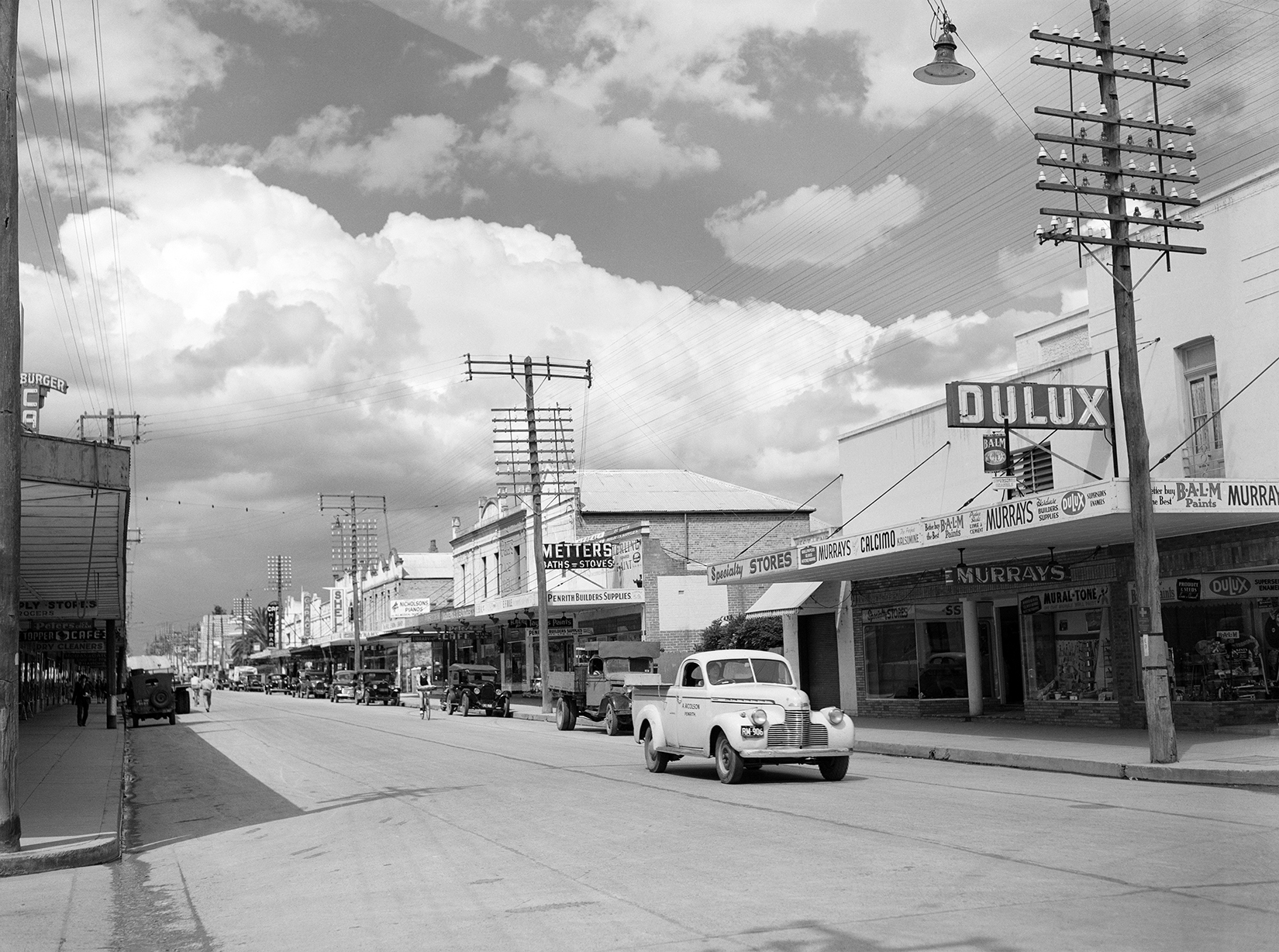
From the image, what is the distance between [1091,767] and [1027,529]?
173 inches

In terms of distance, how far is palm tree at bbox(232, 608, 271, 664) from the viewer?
155 meters

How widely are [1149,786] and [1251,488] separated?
17.6 ft

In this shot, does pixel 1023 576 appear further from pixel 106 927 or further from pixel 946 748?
pixel 106 927

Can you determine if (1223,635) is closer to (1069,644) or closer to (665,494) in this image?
(1069,644)

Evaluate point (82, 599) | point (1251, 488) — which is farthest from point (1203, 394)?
point (82, 599)

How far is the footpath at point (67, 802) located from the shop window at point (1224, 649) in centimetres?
1768

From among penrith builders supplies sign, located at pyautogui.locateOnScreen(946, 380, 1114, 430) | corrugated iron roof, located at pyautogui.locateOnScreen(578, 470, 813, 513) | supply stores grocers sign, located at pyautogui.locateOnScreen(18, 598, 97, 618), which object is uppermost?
corrugated iron roof, located at pyautogui.locateOnScreen(578, 470, 813, 513)

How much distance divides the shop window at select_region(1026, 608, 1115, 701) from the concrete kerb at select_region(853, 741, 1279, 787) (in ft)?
14.4

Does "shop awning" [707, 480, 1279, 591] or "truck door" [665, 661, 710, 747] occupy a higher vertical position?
"shop awning" [707, 480, 1279, 591]

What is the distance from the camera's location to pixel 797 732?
17.2 m

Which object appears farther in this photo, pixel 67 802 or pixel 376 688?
pixel 376 688

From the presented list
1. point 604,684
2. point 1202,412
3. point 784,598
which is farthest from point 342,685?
point 1202,412

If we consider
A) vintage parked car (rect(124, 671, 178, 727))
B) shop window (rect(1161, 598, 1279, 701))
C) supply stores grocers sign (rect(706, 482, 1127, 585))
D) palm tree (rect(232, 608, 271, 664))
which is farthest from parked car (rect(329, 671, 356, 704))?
palm tree (rect(232, 608, 271, 664))

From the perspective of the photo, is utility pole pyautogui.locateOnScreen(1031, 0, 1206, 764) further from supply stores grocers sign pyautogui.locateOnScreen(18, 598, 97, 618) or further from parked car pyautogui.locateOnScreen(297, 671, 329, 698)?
parked car pyautogui.locateOnScreen(297, 671, 329, 698)
